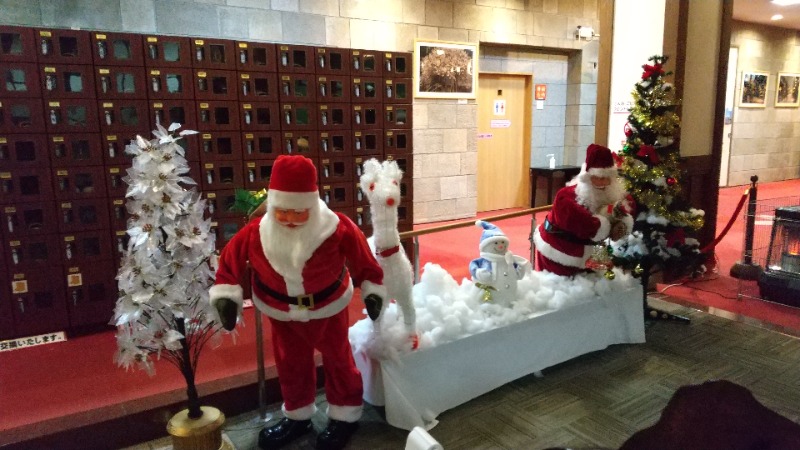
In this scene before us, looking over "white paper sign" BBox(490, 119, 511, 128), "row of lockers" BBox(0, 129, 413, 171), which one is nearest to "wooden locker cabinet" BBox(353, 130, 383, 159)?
"row of lockers" BBox(0, 129, 413, 171)

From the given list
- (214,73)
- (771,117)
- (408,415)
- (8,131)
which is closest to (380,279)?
(408,415)

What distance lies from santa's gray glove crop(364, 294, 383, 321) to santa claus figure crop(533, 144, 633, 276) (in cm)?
142

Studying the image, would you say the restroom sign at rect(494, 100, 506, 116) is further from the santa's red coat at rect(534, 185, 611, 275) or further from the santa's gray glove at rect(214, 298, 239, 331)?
the santa's gray glove at rect(214, 298, 239, 331)

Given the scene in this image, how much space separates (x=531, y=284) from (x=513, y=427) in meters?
0.86

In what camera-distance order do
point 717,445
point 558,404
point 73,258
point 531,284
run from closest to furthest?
point 717,445 → point 558,404 → point 531,284 → point 73,258

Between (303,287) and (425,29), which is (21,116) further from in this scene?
(425,29)

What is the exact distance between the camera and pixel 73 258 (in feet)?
12.0

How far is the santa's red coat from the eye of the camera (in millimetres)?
3090

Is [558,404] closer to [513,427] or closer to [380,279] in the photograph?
[513,427]

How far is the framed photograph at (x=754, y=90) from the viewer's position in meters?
10.7

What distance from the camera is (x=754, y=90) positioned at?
35.6ft

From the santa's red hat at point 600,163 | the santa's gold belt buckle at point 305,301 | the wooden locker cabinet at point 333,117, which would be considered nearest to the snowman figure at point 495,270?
the santa's red hat at point 600,163

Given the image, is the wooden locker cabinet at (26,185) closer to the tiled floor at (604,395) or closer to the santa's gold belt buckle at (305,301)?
the tiled floor at (604,395)

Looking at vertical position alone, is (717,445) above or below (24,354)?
above
